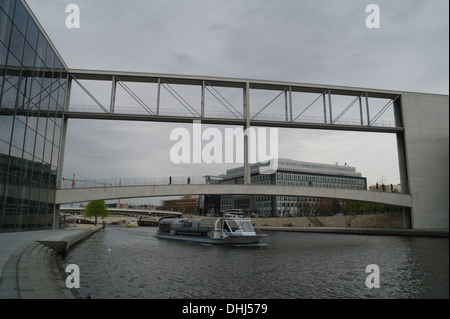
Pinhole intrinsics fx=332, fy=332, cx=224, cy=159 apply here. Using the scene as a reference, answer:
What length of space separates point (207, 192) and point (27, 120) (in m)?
20.7

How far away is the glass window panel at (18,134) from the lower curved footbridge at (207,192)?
10581 millimetres

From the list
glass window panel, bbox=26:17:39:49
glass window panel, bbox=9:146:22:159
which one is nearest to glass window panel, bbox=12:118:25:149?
glass window panel, bbox=9:146:22:159

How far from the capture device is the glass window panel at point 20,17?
91.2ft

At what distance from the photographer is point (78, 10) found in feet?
40.2

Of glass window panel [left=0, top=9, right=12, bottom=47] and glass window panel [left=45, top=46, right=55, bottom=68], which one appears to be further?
glass window panel [left=45, top=46, right=55, bottom=68]

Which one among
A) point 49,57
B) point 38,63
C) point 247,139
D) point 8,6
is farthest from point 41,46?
point 247,139

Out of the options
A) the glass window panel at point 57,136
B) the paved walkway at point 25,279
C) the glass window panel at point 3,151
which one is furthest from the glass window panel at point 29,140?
the paved walkway at point 25,279

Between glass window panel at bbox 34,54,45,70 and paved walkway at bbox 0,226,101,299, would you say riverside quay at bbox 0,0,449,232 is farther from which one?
paved walkway at bbox 0,226,101,299

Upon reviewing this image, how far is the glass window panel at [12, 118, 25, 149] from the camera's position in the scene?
2835 cm

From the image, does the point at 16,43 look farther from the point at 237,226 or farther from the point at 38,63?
the point at 237,226

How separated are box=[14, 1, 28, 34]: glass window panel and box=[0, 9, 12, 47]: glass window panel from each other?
1.46 m
